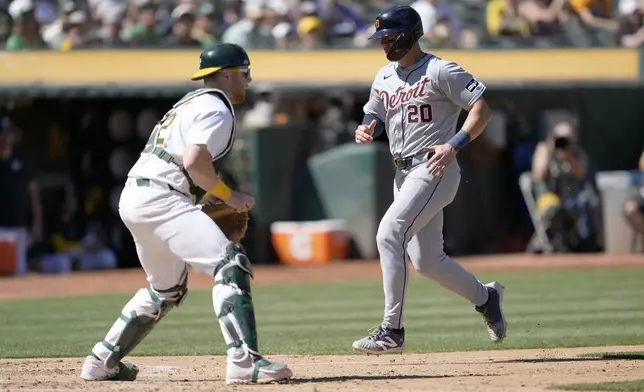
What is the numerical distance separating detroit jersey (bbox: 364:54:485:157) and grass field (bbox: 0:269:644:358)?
1481 mm

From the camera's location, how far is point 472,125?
24.2 ft

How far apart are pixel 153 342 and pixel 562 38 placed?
10.2 metres

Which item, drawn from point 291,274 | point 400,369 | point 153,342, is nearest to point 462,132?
point 400,369

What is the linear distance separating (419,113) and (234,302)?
6.21 feet

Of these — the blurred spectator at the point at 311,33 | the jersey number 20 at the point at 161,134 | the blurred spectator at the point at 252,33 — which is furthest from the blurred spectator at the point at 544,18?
the jersey number 20 at the point at 161,134

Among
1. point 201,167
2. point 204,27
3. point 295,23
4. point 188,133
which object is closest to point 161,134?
point 188,133

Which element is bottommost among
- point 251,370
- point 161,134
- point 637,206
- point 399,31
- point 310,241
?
point 310,241

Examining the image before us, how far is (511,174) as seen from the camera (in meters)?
18.1

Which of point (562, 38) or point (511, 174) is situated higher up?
point (562, 38)

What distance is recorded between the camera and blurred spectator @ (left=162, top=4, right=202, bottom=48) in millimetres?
17406

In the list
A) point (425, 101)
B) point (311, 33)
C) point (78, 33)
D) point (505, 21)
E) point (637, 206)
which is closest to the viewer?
point (425, 101)

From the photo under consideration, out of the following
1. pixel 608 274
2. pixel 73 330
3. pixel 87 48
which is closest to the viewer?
pixel 73 330

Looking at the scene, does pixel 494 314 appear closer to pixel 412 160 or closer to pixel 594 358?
pixel 594 358

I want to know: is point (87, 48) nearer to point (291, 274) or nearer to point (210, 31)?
point (210, 31)
